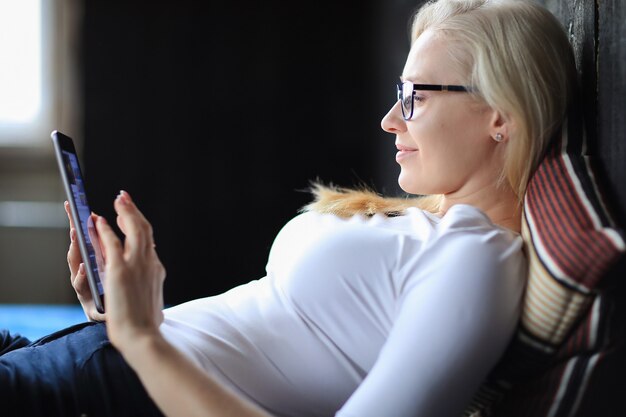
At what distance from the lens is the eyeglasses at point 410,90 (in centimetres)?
126

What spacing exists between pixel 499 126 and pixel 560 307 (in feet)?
1.28

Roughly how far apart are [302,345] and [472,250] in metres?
0.30

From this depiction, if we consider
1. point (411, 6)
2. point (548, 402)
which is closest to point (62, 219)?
point (411, 6)

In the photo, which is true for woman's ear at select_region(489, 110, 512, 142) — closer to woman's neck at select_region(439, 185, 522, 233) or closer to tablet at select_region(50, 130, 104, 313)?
woman's neck at select_region(439, 185, 522, 233)

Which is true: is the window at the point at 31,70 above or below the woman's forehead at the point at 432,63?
below

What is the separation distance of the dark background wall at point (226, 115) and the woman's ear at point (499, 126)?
10.3 feet

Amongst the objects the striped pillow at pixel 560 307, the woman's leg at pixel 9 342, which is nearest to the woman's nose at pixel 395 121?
the striped pillow at pixel 560 307

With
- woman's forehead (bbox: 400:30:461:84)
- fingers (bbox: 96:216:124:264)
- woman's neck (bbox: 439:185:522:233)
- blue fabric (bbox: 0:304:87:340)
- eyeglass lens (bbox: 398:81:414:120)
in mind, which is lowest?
blue fabric (bbox: 0:304:87:340)

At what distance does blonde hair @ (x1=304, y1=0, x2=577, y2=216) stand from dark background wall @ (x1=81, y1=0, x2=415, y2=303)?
314 cm

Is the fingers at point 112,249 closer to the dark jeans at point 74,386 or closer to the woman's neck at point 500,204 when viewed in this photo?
the dark jeans at point 74,386

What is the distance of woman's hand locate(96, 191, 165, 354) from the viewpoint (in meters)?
0.87

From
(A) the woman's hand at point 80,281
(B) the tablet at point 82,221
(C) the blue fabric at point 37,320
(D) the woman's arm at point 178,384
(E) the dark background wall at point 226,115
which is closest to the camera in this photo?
(D) the woman's arm at point 178,384

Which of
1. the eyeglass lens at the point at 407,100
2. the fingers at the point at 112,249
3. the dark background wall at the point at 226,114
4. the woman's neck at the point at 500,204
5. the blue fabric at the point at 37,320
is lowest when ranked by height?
the blue fabric at the point at 37,320

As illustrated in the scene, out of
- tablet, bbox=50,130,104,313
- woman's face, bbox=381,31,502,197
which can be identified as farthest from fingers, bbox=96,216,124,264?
woman's face, bbox=381,31,502,197
